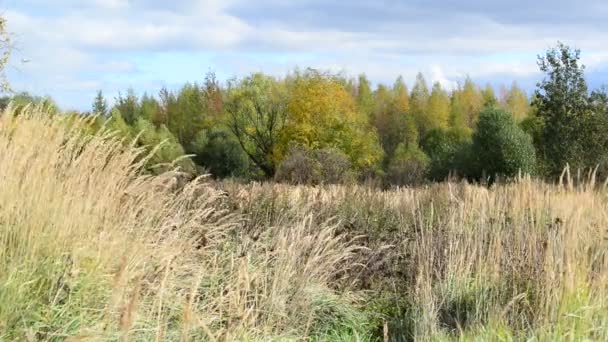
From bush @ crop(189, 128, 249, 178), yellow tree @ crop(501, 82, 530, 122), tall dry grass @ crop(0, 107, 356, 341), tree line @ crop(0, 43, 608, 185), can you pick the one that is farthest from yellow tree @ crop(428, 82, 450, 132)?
tall dry grass @ crop(0, 107, 356, 341)

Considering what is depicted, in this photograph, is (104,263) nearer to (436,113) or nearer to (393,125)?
(393,125)

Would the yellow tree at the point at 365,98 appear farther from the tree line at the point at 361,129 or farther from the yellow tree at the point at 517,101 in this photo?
the yellow tree at the point at 517,101

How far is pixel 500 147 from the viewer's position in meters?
25.5

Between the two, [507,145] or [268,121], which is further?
[268,121]

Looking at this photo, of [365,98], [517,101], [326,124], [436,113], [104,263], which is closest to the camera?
[104,263]

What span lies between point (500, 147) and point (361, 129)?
67.8 ft

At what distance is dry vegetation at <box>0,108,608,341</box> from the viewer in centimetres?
375

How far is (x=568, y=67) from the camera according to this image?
85.2ft

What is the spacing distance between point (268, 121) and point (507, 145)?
24.1 metres

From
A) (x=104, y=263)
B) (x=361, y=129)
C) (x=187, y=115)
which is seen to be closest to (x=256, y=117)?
(x=361, y=129)

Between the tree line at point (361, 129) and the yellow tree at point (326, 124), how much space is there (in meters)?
0.05

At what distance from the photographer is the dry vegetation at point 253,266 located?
3.75 metres

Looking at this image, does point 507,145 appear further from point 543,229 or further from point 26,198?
point 26,198

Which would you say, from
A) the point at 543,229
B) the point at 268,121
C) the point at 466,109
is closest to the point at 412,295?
the point at 543,229
